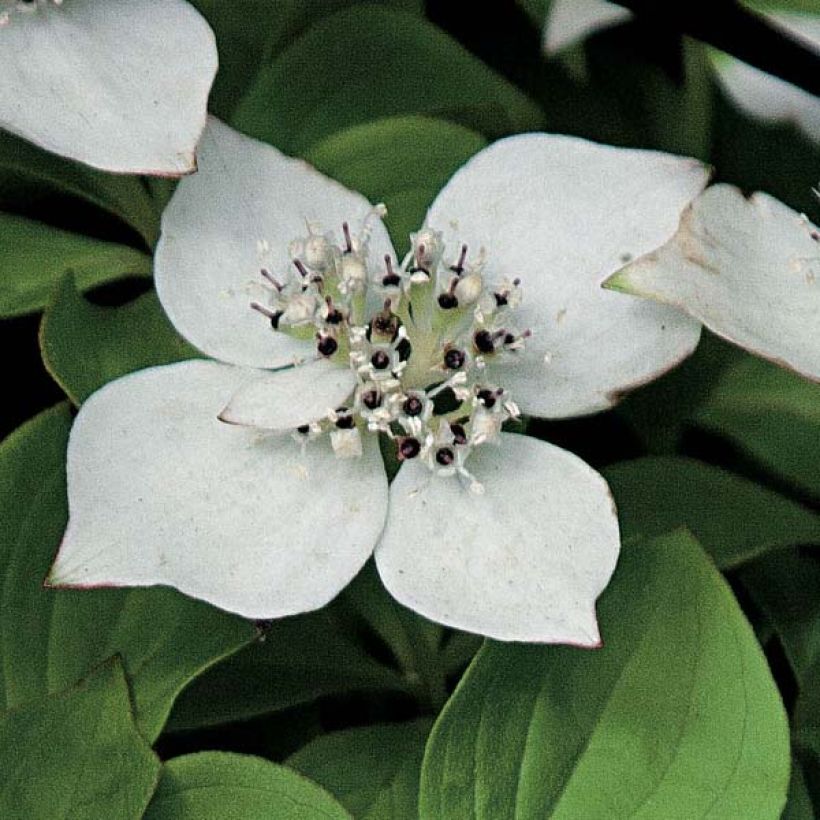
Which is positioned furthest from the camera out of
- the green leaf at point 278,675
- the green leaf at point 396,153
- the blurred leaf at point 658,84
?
the blurred leaf at point 658,84

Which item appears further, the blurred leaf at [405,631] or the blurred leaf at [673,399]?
the blurred leaf at [673,399]

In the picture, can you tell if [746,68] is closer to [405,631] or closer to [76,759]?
[405,631]

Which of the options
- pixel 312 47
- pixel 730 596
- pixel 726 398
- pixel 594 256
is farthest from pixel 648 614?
pixel 312 47

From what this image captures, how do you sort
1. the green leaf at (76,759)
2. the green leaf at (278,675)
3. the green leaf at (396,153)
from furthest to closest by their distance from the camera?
1. the green leaf at (396,153)
2. the green leaf at (278,675)
3. the green leaf at (76,759)

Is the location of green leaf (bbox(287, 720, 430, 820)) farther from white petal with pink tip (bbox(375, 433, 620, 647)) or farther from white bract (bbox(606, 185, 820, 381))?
white bract (bbox(606, 185, 820, 381))

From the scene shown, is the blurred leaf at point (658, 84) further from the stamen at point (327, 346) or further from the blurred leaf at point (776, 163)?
the stamen at point (327, 346)

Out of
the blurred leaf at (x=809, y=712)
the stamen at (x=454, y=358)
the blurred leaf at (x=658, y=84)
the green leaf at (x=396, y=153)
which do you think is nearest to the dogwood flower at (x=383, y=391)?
the stamen at (x=454, y=358)

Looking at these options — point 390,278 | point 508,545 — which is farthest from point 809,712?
point 390,278
